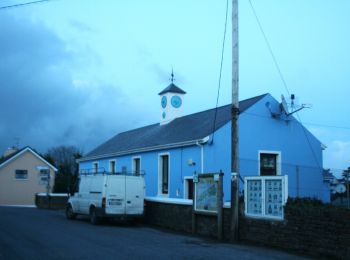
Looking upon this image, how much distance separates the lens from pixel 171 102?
115ft

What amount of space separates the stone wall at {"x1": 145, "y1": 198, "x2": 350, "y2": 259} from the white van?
478 cm

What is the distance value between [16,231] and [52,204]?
21.6 m

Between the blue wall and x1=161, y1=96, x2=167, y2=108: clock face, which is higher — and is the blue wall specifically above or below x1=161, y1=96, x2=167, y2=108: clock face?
below

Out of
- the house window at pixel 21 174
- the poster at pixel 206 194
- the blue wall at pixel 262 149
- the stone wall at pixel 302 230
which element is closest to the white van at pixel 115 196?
the poster at pixel 206 194

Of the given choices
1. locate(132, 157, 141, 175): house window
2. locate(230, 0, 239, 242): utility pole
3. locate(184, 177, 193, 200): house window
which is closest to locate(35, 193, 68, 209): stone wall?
locate(132, 157, 141, 175): house window

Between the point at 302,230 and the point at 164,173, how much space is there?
52.3 ft

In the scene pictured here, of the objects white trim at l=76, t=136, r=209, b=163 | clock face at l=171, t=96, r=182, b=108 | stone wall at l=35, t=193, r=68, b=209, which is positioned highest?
clock face at l=171, t=96, r=182, b=108

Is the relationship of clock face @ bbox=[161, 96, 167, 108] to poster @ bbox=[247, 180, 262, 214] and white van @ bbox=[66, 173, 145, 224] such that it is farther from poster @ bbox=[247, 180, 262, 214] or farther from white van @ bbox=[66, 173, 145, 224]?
poster @ bbox=[247, 180, 262, 214]

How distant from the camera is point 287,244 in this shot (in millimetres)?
14742

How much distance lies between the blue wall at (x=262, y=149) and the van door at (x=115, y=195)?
16.2ft

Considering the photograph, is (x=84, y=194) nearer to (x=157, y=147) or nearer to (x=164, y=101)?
(x=157, y=147)

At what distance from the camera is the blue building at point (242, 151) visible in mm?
25562

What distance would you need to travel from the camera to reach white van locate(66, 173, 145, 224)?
22062mm

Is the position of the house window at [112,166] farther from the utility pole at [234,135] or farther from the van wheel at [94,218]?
the utility pole at [234,135]
